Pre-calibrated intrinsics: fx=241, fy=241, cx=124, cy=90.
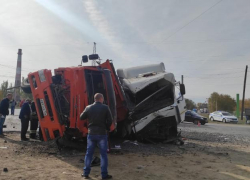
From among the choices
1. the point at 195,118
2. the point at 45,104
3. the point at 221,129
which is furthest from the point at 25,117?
the point at 195,118

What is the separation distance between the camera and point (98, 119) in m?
4.16

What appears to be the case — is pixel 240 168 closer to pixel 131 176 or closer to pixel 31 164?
pixel 131 176

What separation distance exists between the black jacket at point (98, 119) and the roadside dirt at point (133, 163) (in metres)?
0.78

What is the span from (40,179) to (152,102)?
433cm

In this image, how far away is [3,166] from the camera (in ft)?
14.8

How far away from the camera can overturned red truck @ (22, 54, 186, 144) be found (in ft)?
18.1

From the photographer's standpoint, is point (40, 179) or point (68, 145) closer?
point (40, 179)

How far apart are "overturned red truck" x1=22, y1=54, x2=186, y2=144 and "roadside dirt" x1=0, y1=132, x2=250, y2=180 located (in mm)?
546

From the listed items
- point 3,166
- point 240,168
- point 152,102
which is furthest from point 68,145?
point 240,168

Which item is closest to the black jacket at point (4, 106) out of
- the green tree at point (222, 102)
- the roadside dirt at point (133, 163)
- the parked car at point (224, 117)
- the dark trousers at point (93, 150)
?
the roadside dirt at point (133, 163)

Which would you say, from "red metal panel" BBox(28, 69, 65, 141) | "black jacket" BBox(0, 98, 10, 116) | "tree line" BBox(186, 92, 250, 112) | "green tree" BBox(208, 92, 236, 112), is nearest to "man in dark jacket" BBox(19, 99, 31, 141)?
"black jacket" BBox(0, 98, 10, 116)

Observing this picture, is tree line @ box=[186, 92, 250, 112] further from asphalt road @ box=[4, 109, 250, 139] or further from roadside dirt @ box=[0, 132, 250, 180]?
roadside dirt @ box=[0, 132, 250, 180]

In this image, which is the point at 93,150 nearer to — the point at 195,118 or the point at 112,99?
the point at 112,99

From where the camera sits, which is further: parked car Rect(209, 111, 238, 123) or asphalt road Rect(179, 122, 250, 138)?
parked car Rect(209, 111, 238, 123)
